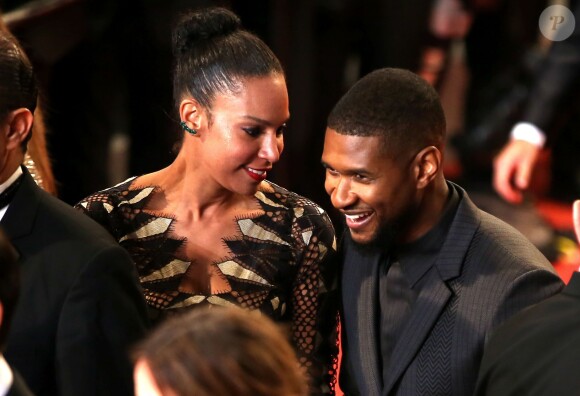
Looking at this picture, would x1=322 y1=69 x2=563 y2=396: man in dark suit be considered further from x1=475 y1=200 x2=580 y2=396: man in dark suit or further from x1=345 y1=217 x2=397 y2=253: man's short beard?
x1=475 y1=200 x2=580 y2=396: man in dark suit

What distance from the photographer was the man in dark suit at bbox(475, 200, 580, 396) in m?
1.53

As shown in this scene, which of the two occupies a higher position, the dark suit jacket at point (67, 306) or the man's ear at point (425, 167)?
the man's ear at point (425, 167)

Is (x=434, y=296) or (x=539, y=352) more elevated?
(x=539, y=352)

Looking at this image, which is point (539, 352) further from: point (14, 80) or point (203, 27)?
point (203, 27)

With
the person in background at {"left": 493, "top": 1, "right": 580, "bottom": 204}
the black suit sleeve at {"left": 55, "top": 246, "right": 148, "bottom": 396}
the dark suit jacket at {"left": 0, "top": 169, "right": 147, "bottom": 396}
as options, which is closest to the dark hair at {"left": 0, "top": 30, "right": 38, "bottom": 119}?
the dark suit jacket at {"left": 0, "top": 169, "right": 147, "bottom": 396}

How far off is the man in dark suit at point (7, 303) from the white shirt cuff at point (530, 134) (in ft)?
7.49

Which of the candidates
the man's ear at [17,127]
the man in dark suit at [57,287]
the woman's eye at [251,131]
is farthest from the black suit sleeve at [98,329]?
the woman's eye at [251,131]

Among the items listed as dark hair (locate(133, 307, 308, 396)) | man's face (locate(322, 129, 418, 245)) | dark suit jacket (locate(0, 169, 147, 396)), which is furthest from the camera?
man's face (locate(322, 129, 418, 245))

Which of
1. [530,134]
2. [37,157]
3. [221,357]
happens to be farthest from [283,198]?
[530,134]

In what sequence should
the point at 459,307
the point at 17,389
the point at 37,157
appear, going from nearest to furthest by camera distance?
the point at 17,389 → the point at 459,307 → the point at 37,157

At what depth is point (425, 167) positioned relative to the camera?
2.36 meters

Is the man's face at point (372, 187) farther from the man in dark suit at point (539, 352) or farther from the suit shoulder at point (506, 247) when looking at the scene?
the man in dark suit at point (539, 352)

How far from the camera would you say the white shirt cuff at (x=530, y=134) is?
3.54 m

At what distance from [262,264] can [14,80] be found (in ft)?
2.53
